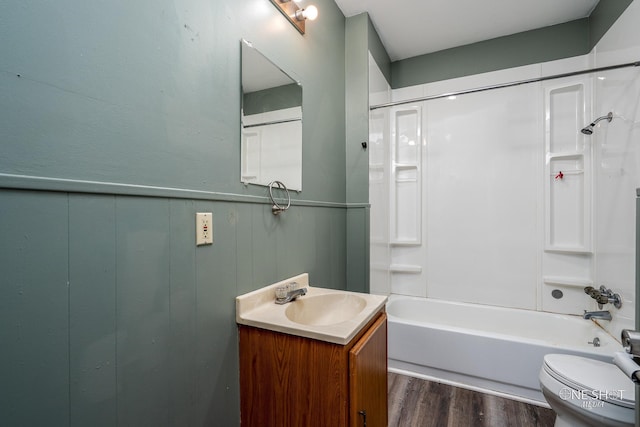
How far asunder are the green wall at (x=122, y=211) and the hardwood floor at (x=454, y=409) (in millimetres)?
1119

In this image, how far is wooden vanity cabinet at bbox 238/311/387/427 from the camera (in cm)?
99

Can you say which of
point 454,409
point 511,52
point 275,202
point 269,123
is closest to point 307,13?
point 269,123

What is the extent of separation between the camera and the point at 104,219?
750mm

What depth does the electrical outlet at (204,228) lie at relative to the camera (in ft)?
3.30

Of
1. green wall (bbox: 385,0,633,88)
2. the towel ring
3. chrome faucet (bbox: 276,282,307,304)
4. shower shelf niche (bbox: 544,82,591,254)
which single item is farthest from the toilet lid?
green wall (bbox: 385,0,633,88)

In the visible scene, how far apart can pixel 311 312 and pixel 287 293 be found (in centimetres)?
18

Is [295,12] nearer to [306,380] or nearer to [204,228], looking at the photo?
[204,228]

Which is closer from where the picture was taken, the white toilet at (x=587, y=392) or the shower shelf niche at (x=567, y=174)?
the white toilet at (x=587, y=392)

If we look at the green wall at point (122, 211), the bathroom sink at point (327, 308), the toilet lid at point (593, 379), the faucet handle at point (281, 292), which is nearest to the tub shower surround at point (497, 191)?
the toilet lid at point (593, 379)

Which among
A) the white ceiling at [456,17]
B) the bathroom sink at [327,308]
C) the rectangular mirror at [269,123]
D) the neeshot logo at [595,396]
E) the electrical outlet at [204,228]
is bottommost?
the neeshot logo at [595,396]

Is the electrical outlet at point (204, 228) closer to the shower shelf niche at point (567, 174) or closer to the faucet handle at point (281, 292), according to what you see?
the faucet handle at point (281, 292)

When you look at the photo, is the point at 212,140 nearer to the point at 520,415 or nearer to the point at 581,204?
the point at 520,415

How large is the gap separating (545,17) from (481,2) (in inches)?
24.3

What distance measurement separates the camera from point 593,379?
131 cm
